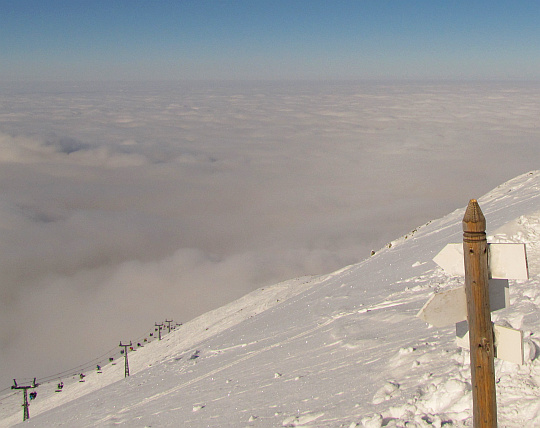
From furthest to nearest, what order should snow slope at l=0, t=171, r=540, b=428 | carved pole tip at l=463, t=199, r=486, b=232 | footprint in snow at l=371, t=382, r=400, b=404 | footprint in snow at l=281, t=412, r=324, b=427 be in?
footprint in snow at l=281, t=412, r=324, b=427 → footprint in snow at l=371, t=382, r=400, b=404 → snow slope at l=0, t=171, r=540, b=428 → carved pole tip at l=463, t=199, r=486, b=232

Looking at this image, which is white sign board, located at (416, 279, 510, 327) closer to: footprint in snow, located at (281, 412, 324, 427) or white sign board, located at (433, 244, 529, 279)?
white sign board, located at (433, 244, 529, 279)

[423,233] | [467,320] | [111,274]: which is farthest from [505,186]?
[111,274]

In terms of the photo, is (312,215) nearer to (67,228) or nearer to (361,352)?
(67,228)

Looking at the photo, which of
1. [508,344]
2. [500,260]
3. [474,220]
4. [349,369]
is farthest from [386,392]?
[474,220]

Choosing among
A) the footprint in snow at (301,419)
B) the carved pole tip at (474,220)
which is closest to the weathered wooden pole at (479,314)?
the carved pole tip at (474,220)

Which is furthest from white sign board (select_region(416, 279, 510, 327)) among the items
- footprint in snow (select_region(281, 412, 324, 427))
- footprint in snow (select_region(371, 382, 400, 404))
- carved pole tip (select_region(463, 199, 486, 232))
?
footprint in snow (select_region(281, 412, 324, 427))

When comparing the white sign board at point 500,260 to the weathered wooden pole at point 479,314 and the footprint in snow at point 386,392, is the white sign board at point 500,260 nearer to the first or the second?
the weathered wooden pole at point 479,314

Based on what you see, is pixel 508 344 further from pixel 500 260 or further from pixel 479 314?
pixel 500 260
